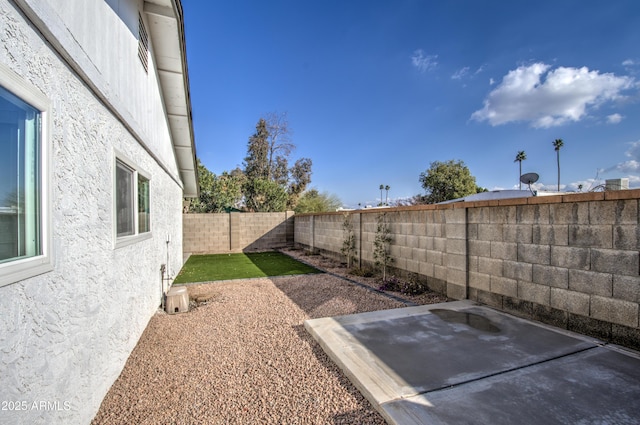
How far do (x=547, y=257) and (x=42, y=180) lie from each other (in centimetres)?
556

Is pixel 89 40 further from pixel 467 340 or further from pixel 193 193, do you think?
pixel 193 193

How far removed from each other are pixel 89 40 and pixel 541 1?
1208 cm

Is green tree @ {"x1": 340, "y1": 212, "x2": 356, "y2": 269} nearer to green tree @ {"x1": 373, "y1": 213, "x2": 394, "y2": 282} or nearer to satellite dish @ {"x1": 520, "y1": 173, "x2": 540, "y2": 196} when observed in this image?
green tree @ {"x1": 373, "y1": 213, "x2": 394, "y2": 282}

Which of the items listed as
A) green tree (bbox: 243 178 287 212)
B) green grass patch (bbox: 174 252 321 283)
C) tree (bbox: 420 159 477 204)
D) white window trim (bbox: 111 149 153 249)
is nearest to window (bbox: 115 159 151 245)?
white window trim (bbox: 111 149 153 249)

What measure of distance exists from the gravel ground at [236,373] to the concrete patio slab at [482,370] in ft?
0.86

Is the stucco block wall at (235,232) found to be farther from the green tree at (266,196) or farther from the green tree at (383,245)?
the green tree at (383,245)

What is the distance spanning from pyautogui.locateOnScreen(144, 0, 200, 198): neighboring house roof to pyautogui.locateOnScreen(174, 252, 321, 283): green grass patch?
4032 mm

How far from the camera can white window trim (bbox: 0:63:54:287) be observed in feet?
5.21

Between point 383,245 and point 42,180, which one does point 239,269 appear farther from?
point 42,180

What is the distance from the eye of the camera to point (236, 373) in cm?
320

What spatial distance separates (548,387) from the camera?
256 centimetres

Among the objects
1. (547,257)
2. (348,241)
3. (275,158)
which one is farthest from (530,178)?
(275,158)

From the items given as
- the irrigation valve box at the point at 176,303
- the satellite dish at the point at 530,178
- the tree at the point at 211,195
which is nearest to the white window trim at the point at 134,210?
the irrigation valve box at the point at 176,303

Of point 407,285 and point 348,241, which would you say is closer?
point 407,285
